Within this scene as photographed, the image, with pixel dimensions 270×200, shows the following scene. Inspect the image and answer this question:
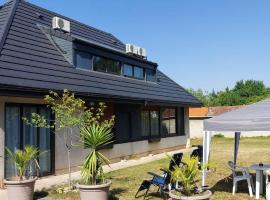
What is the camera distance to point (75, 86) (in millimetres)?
14789

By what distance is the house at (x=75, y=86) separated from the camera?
12.3m

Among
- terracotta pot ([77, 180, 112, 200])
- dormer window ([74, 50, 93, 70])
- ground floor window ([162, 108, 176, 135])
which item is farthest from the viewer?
ground floor window ([162, 108, 176, 135])

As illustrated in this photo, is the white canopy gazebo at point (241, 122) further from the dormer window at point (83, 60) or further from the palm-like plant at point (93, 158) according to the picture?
the dormer window at point (83, 60)

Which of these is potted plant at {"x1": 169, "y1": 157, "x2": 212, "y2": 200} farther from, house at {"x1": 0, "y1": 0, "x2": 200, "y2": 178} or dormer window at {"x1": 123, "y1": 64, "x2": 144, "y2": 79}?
dormer window at {"x1": 123, "y1": 64, "x2": 144, "y2": 79}

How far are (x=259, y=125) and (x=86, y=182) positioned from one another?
4.58m

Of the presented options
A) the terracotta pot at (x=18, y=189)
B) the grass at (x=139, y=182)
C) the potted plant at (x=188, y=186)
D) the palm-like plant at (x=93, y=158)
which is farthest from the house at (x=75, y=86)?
the potted plant at (x=188, y=186)

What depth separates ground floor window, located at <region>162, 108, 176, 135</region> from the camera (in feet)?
75.5

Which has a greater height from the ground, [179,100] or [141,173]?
[179,100]

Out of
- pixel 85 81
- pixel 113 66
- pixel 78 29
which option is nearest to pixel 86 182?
pixel 85 81

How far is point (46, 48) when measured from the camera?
15789mm

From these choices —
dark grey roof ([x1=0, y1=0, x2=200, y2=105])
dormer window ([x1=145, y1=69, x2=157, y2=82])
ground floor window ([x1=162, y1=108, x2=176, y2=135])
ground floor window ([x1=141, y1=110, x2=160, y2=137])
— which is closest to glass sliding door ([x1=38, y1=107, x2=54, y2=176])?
dark grey roof ([x1=0, y1=0, x2=200, y2=105])

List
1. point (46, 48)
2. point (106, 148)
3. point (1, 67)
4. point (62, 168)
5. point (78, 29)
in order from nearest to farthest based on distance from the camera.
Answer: point (1, 67) → point (62, 168) → point (46, 48) → point (106, 148) → point (78, 29)

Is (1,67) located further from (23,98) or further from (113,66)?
(113,66)

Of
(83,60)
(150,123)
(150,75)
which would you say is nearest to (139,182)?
(83,60)
